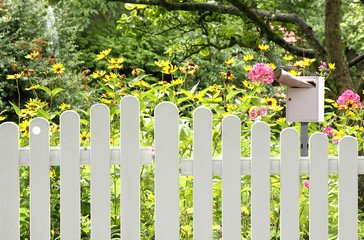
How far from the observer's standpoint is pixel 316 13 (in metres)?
12.6

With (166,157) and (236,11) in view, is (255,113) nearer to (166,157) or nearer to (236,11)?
(166,157)

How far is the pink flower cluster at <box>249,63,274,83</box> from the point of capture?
3133 millimetres

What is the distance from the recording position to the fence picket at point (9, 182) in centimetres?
219

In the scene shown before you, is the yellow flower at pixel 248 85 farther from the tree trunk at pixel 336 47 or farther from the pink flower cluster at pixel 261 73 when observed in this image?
the tree trunk at pixel 336 47

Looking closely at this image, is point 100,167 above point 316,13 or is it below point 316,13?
below

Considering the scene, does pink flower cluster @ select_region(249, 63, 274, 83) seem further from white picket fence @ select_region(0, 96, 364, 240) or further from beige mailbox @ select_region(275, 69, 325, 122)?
white picket fence @ select_region(0, 96, 364, 240)

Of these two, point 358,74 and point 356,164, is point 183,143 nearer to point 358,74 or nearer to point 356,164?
point 356,164

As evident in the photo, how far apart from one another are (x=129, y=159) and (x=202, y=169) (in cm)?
30

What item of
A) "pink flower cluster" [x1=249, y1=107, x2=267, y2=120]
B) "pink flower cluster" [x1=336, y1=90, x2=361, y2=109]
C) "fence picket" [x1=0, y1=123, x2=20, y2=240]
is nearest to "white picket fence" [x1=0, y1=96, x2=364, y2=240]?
"fence picket" [x1=0, y1=123, x2=20, y2=240]

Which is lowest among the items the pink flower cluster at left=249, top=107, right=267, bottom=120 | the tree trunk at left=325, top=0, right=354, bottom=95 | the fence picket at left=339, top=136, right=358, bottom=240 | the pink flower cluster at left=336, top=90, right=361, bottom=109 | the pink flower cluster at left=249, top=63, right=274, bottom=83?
the fence picket at left=339, top=136, right=358, bottom=240

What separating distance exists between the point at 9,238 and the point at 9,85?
7382 millimetres

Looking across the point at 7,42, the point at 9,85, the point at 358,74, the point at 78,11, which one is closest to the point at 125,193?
the point at 358,74

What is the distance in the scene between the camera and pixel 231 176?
2213 mm

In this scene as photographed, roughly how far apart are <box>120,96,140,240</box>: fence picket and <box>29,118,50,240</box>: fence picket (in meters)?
0.31
